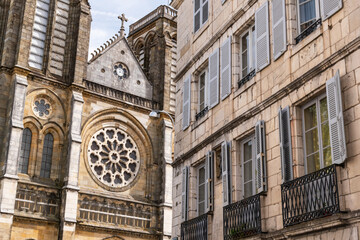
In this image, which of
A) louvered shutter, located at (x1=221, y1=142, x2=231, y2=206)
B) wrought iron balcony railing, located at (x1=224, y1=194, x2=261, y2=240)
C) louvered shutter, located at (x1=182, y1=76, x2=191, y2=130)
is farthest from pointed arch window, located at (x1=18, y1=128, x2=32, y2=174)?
wrought iron balcony railing, located at (x1=224, y1=194, x2=261, y2=240)

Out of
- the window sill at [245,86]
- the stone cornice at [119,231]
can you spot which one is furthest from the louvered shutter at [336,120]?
the stone cornice at [119,231]

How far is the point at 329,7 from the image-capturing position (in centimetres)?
750

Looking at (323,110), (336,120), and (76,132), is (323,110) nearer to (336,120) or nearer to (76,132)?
(336,120)

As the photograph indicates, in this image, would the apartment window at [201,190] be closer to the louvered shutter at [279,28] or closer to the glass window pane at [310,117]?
the louvered shutter at [279,28]

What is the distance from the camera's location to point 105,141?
1012 inches

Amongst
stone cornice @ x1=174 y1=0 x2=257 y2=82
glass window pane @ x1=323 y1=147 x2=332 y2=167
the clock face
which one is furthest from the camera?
the clock face

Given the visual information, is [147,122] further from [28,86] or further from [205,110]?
[205,110]

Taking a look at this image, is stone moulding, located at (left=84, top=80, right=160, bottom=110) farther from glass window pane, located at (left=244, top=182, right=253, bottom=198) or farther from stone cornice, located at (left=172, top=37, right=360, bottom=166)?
glass window pane, located at (left=244, top=182, right=253, bottom=198)

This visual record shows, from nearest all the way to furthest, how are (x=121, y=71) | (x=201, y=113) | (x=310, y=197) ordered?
(x=310, y=197) → (x=201, y=113) → (x=121, y=71)

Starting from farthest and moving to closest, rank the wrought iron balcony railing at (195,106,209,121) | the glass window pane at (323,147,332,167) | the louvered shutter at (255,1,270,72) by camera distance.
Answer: the wrought iron balcony railing at (195,106,209,121)
the louvered shutter at (255,1,270,72)
the glass window pane at (323,147,332,167)

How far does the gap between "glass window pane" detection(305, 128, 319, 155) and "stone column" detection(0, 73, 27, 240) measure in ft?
52.0

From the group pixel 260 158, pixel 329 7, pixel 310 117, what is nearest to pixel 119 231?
pixel 260 158

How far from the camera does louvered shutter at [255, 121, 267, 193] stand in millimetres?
8539

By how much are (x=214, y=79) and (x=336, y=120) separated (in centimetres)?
452
